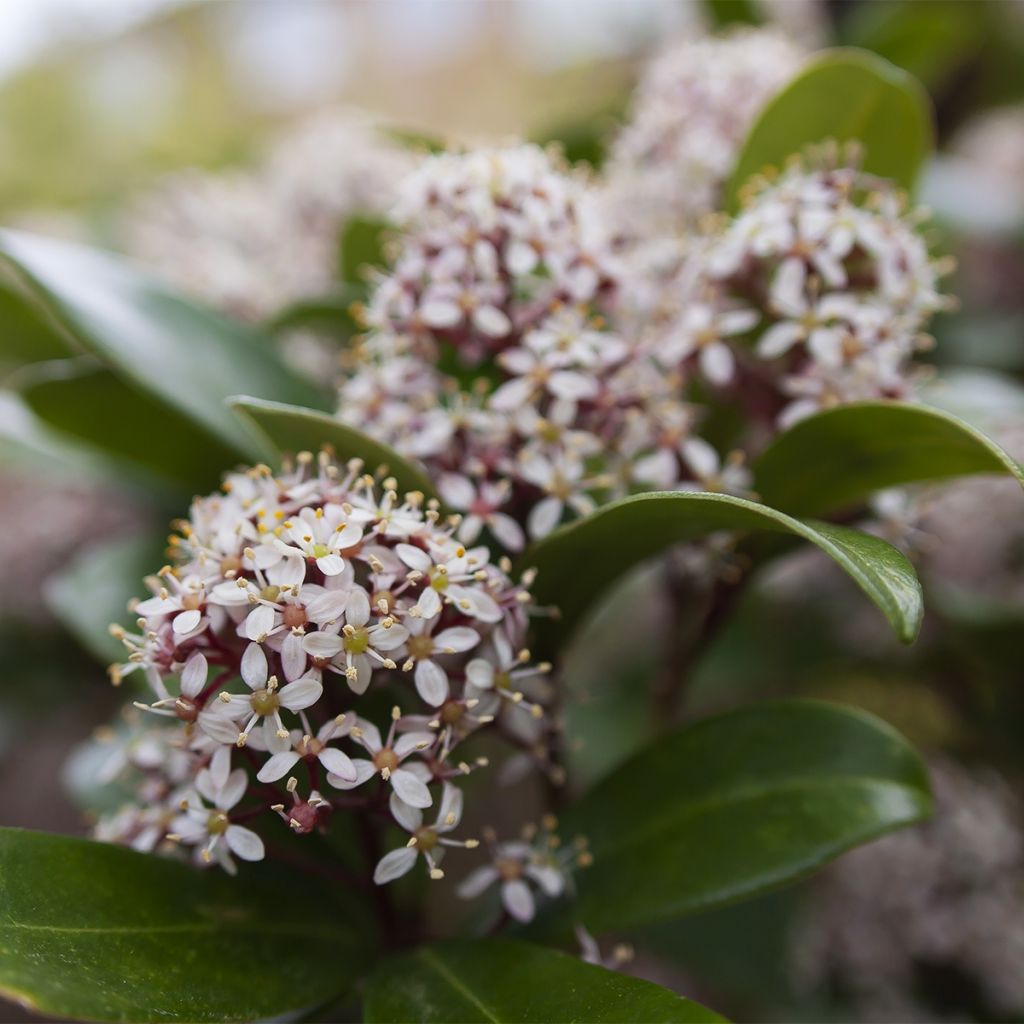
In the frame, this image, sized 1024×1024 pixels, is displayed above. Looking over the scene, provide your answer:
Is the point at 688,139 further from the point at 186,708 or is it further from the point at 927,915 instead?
the point at 927,915

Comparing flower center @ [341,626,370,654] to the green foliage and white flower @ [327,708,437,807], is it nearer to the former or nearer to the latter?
white flower @ [327,708,437,807]

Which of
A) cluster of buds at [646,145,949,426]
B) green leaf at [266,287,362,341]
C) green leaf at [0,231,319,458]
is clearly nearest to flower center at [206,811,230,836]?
green leaf at [0,231,319,458]

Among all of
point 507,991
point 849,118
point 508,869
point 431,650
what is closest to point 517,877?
point 508,869

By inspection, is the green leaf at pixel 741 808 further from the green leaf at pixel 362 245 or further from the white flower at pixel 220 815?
the green leaf at pixel 362 245

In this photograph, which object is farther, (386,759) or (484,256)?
(484,256)

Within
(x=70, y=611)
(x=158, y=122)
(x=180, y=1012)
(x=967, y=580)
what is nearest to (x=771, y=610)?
(x=967, y=580)

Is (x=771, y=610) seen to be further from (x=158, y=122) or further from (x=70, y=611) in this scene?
(x=158, y=122)
